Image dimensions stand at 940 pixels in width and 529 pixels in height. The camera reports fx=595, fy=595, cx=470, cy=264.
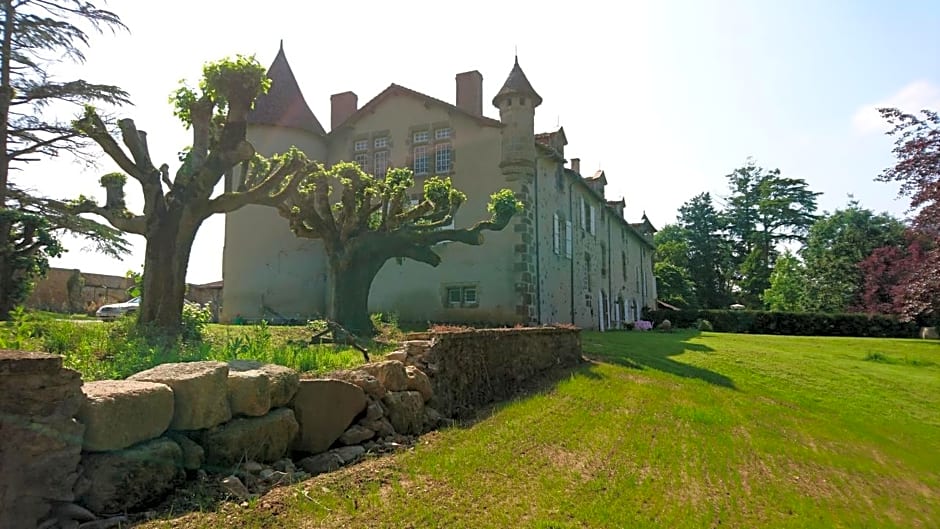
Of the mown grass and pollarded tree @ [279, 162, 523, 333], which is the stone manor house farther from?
the mown grass

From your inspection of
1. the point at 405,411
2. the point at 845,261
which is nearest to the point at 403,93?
the point at 405,411

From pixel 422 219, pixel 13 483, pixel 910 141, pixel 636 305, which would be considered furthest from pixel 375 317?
pixel 636 305

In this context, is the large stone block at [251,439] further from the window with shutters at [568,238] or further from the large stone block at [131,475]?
the window with shutters at [568,238]

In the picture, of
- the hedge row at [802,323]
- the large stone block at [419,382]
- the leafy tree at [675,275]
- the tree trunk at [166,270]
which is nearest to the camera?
the large stone block at [419,382]

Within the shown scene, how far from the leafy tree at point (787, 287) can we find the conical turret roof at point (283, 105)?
33.5 metres

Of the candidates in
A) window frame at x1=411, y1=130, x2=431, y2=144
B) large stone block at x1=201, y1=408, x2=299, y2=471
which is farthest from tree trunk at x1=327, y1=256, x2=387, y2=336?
window frame at x1=411, y1=130, x2=431, y2=144

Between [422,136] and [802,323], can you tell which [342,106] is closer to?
[422,136]

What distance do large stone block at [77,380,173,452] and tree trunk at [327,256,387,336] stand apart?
25.8 ft

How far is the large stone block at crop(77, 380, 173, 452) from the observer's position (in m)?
3.53

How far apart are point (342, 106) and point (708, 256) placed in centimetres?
4183

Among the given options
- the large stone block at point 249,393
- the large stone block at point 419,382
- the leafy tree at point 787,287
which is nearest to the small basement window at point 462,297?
the large stone block at point 419,382

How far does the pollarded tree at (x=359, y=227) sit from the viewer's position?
12297mm

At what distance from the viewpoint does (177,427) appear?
4.11m

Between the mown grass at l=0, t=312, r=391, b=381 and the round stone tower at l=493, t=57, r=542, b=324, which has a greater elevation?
the round stone tower at l=493, t=57, r=542, b=324
